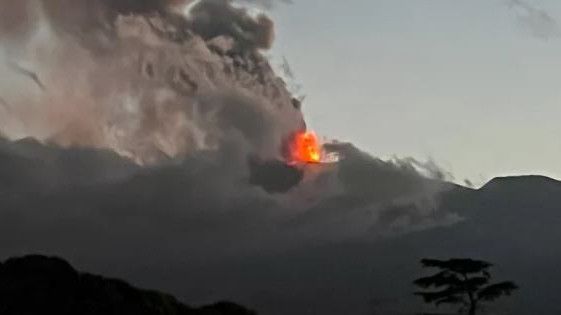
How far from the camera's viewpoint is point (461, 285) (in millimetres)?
102125

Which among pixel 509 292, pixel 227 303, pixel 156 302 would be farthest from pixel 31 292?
pixel 509 292

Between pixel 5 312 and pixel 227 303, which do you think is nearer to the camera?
pixel 5 312

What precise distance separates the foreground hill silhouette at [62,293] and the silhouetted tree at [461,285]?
25217mm

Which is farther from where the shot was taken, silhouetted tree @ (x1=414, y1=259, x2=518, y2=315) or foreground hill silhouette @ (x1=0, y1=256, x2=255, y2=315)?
silhouetted tree @ (x1=414, y1=259, x2=518, y2=315)

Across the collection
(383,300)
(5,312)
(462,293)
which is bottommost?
(5,312)

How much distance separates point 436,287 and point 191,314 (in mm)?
24240

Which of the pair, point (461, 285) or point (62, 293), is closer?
point (62, 293)

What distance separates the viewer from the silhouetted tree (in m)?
102

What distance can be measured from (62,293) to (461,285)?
3518 centimetres

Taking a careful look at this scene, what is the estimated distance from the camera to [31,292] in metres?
83.8

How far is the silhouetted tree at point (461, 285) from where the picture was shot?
102000 mm

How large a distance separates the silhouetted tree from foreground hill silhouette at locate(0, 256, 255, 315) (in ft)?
82.7

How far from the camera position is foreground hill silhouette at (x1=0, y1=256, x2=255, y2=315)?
81938 mm

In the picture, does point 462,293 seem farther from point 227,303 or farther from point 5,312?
point 5,312
